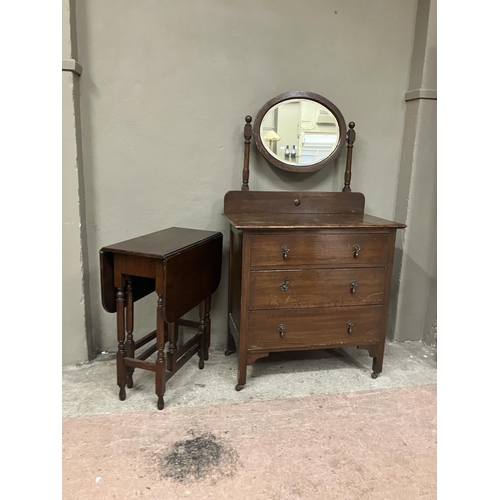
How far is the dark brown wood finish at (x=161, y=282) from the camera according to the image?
6.00ft

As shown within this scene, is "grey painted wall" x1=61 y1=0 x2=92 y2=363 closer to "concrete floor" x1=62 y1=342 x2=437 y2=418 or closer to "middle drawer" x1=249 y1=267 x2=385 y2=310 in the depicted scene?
"concrete floor" x1=62 y1=342 x2=437 y2=418

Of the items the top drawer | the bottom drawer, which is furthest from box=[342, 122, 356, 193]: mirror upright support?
the bottom drawer

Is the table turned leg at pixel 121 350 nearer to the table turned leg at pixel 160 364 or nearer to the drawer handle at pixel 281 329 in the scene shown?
the table turned leg at pixel 160 364

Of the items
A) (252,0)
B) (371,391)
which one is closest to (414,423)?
(371,391)

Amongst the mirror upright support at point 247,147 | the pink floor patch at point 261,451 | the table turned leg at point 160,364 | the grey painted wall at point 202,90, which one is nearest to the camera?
the pink floor patch at point 261,451

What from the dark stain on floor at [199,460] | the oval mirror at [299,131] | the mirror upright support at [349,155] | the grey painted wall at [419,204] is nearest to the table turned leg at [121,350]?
the dark stain on floor at [199,460]

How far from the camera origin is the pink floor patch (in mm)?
1510

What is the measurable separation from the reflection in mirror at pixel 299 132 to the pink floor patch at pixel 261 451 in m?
1.37

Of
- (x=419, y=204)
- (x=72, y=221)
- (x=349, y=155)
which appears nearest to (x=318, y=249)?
(x=349, y=155)

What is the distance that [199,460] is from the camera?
1.64 m

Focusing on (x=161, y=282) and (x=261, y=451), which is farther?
(x=161, y=282)

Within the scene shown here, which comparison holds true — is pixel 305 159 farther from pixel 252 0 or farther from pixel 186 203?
pixel 252 0

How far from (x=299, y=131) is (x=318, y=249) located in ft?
2.51

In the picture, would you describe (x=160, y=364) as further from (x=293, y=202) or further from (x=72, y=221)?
(x=293, y=202)
